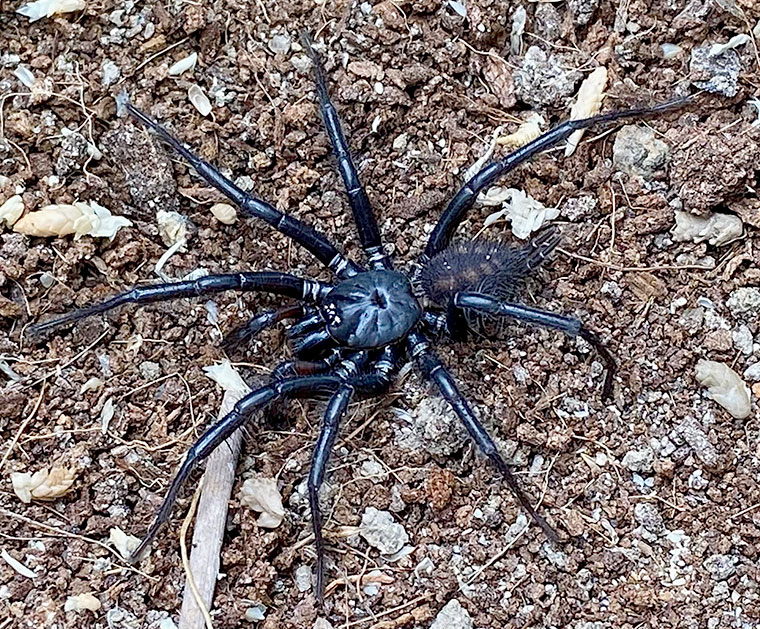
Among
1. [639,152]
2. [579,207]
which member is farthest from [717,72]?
[579,207]

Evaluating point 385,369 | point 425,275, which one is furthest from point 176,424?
point 425,275

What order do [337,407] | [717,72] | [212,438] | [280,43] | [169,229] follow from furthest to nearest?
[280,43]
[169,229]
[717,72]
[337,407]
[212,438]

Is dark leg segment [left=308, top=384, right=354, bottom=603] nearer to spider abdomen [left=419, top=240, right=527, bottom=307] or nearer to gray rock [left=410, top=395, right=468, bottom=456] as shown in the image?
gray rock [left=410, top=395, right=468, bottom=456]

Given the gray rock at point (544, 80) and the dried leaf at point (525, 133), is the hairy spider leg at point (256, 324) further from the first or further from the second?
the gray rock at point (544, 80)

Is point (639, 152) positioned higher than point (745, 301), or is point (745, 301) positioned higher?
point (639, 152)

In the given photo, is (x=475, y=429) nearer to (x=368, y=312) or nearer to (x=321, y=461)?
(x=321, y=461)

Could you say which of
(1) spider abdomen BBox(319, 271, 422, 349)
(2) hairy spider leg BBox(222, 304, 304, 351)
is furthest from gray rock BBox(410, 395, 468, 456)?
(2) hairy spider leg BBox(222, 304, 304, 351)
